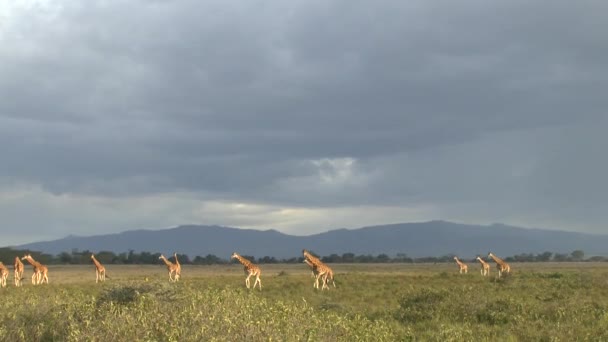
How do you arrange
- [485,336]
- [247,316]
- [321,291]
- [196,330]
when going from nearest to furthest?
[196,330]
[247,316]
[485,336]
[321,291]

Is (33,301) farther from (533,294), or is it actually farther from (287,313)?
(533,294)

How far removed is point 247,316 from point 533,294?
20456 mm

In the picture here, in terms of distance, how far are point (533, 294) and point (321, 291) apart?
35.8ft

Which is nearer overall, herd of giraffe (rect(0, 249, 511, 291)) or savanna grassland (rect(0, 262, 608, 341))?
savanna grassland (rect(0, 262, 608, 341))

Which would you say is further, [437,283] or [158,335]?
[437,283]

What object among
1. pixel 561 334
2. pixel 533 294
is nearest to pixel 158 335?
pixel 561 334

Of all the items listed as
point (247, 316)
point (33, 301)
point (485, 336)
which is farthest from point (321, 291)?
point (247, 316)

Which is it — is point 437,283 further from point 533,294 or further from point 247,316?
point 247,316

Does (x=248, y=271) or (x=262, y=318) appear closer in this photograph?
(x=262, y=318)

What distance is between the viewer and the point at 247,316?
13.0 metres

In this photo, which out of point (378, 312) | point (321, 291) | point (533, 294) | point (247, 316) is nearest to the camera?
point (247, 316)

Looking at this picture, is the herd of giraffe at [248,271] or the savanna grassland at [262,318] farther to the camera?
the herd of giraffe at [248,271]

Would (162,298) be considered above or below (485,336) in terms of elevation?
above

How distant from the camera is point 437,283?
40.3 meters
